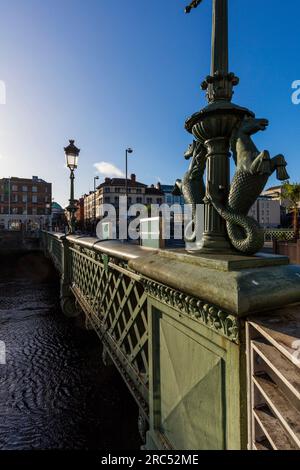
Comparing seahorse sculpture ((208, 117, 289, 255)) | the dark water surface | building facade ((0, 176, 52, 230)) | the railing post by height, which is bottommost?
the dark water surface

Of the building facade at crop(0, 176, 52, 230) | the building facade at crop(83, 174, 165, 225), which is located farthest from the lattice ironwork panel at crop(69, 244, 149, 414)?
the building facade at crop(0, 176, 52, 230)

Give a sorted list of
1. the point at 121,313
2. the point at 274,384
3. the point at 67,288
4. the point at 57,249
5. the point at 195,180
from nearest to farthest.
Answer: the point at 274,384
the point at 195,180
the point at 121,313
the point at 67,288
the point at 57,249

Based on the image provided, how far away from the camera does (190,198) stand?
2279 mm

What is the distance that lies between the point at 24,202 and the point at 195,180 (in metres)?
72.3

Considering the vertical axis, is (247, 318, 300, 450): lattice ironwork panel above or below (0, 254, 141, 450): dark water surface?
above

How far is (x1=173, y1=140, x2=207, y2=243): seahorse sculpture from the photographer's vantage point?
2.26 meters

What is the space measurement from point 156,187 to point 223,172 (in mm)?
79486

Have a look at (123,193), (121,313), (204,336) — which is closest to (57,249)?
(121,313)

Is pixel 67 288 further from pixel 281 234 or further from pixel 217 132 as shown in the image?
pixel 281 234

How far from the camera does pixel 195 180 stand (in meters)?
2.30

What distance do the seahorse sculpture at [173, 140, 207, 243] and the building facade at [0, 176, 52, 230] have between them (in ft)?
214

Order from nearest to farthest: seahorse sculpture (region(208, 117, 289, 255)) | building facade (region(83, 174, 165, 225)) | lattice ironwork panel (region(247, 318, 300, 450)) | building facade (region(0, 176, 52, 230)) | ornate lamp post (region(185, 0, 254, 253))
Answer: lattice ironwork panel (region(247, 318, 300, 450)) < seahorse sculpture (region(208, 117, 289, 255)) < ornate lamp post (region(185, 0, 254, 253)) < building facade (region(0, 176, 52, 230)) < building facade (region(83, 174, 165, 225))

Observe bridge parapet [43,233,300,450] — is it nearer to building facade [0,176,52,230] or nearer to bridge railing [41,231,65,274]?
bridge railing [41,231,65,274]

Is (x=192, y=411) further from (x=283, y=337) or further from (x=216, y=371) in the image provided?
(x=283, y=337)
